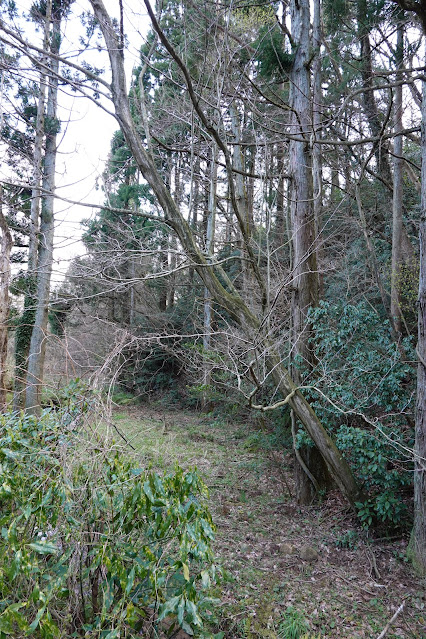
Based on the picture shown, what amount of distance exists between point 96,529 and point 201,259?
330 centimetres

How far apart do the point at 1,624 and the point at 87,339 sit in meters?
12.9

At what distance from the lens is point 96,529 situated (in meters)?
2.76

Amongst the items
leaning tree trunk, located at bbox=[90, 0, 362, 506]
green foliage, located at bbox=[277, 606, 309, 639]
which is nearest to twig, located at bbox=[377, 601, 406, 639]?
green foliage, located at bbox=[277, 606, 309, 639]

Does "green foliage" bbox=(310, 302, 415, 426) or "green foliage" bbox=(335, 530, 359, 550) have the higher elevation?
"green foliage" bbox=(310, 302, 415, 426)

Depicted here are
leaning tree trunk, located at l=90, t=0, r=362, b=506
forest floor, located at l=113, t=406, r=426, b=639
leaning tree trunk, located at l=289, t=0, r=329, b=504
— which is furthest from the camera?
leaning tree trunk, located at l=289, t=0, r=329, b=504

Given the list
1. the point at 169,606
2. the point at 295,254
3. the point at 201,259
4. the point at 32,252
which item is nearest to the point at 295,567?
the point at 169,606

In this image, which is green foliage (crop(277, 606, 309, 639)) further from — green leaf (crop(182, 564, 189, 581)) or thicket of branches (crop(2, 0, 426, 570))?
green leaf (crop(182, 564, 189, 581))

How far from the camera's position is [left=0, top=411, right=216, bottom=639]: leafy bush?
2521 millimetres

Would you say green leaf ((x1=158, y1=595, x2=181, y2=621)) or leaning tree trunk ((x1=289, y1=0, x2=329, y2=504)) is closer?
green leaf ((x1=158, y1=595, x2=181, y2=621))

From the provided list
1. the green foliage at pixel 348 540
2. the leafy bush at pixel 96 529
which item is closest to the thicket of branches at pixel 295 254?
the green foliage at pixel 348 540

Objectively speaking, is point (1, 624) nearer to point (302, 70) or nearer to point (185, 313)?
point (302, 70)

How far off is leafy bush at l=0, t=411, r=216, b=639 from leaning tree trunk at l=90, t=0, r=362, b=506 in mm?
2822

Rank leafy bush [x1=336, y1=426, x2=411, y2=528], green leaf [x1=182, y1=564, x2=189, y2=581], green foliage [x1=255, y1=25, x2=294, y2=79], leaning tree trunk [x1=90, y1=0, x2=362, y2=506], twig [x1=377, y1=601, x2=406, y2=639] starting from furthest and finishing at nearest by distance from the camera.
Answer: green foliage [x1=255, y1=25, x2=294, y2=79], leafy bush [x1=336, y1=426, x2=411, y2=528], leaning tree trunk [x1=90, y1=0, x2=362, y2=506], twig [x1=377, y1=601, x2=406, y2=639], green leaf [x1=182, y1=564, x2=189, y2=581]

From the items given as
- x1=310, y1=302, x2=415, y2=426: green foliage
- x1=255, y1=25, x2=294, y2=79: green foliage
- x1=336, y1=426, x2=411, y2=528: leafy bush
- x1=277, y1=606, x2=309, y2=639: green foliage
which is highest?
x1=255, y1=25, x2=294, y2=79: green foliage
